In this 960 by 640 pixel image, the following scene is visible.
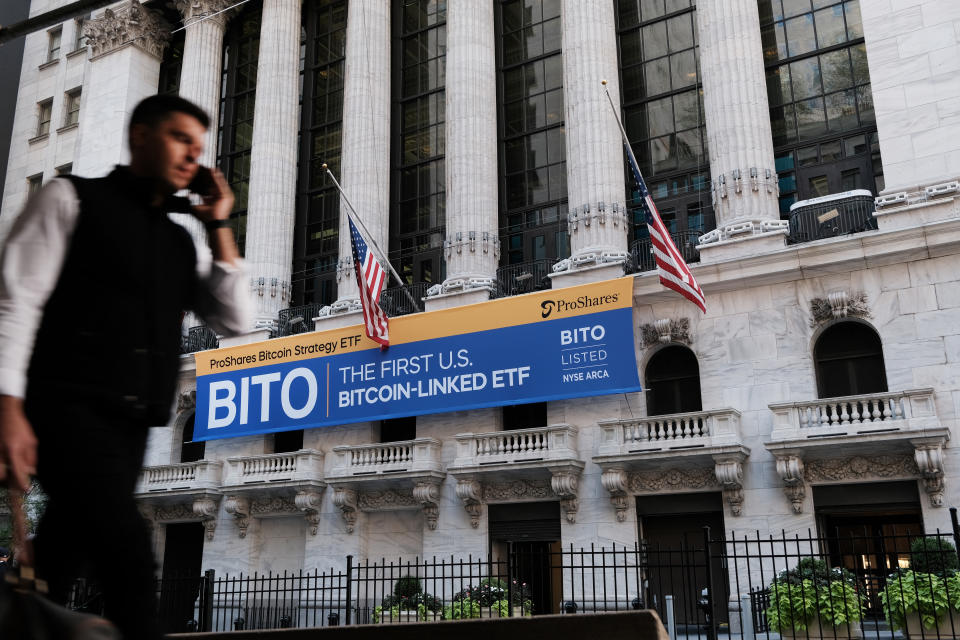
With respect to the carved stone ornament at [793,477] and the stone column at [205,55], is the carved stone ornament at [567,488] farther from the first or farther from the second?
the stone column at [205,55]

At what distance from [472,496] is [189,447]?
42.5 feet

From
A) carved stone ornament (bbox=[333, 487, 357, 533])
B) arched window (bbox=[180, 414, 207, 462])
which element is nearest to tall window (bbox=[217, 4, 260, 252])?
arched window (bbox=[180, 414, 207, 462])

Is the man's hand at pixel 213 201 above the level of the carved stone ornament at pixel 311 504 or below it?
below

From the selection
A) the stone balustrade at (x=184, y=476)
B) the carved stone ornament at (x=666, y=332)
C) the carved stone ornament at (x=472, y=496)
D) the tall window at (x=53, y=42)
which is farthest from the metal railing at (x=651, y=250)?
the tall window at (x=53, y=42)

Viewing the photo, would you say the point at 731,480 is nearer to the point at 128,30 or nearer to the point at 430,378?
the point at 430,378

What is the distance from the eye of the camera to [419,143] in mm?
32844

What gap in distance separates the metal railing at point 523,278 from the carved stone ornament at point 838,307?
781 centimetres

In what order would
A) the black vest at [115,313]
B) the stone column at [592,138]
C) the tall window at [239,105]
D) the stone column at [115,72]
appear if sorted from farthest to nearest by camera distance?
the stone column at [115,72] < the tall window at [239,105] < the stone column at [592,138] < the black vest at [115,313]

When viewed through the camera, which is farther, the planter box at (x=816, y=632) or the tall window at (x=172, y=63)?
the tall window at (x=172, y=63)

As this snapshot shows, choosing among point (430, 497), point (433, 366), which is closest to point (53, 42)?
point (433, 366)

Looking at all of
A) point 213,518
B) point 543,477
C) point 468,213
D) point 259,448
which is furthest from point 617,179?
point 213,518

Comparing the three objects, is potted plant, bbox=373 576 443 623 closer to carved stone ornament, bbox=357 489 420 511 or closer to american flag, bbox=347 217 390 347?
carved stone ornament, bbox=357 489 420 511

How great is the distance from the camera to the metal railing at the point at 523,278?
27469 mm

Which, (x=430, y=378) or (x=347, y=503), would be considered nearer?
(x=430, y=378)
